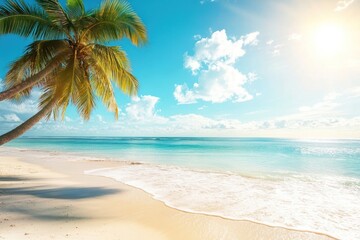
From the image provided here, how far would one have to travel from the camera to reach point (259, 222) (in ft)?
17.4

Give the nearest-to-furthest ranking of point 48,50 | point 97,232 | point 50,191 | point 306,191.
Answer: point 97,232 → point 48,50 → point 50,191 → point 306,191

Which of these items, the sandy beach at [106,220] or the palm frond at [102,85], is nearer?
the sandy beach at [106,220]

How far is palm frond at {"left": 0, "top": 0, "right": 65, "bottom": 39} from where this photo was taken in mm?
5938

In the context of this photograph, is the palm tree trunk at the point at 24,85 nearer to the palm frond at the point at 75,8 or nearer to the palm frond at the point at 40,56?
the palm frond at the point at 40,56

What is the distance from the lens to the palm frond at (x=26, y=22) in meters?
5.94

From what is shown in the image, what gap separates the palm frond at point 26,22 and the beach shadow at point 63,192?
4.75 m

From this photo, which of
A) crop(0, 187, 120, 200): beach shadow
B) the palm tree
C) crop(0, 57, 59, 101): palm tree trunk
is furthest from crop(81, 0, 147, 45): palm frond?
crop(0, 187, 120, 200): beach shadow

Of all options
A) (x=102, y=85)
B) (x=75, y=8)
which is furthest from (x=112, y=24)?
(x=102, y=85)

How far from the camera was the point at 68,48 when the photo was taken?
7285 millimetres

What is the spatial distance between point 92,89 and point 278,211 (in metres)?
7.60

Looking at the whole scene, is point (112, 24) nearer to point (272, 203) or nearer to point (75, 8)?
point (75, 8)

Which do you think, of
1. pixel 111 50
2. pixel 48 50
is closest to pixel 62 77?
pixel 48 50

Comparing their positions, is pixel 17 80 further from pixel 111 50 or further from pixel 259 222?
pixel 259 222

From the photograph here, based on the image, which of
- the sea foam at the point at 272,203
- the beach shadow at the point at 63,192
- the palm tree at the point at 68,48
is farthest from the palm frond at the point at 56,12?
the sea foam at the point at 272,203
